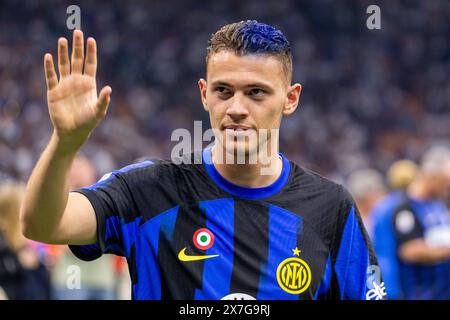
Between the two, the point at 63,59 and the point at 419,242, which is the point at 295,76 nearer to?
the point at 419,242

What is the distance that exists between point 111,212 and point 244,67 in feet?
2.42

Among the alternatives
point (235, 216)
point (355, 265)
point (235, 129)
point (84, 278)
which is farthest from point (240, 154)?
point (84, 278)

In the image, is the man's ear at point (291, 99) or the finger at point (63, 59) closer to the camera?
the finger at point (63, 59)

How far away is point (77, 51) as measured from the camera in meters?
2.71

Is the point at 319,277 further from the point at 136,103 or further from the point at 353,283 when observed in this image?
the point at 136,103

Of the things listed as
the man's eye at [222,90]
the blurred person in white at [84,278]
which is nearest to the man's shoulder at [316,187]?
the man's eye at [222,90]

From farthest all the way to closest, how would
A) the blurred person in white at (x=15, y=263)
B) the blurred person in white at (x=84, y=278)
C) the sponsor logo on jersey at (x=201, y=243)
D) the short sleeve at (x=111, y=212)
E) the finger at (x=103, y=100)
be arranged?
the blurred person in white at (x=84, y=278)
the blurred person in white at (x=15, y=263)
the sponsor logo on jersey at (x=201, y=243)
the short sleeve at (x=111, y=212)
the finger at (x=103, y=100)

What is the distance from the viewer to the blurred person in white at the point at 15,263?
602 centimetres

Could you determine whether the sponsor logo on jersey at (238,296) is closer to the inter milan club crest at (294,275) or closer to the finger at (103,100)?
the inter milan club crest at (294,275)

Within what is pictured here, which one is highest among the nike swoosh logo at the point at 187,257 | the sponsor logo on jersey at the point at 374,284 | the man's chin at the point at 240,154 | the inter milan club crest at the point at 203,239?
the man's chin at the point at 240,154

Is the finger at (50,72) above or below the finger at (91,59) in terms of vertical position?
below

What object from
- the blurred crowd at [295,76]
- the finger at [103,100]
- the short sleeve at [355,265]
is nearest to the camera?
the finger at [103,100]

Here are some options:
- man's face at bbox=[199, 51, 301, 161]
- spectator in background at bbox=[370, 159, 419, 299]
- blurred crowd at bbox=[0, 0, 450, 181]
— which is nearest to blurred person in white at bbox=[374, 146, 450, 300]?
spectator in background at bbox=[370, 159, 419, 299]

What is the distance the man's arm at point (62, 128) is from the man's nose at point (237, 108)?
56cm
